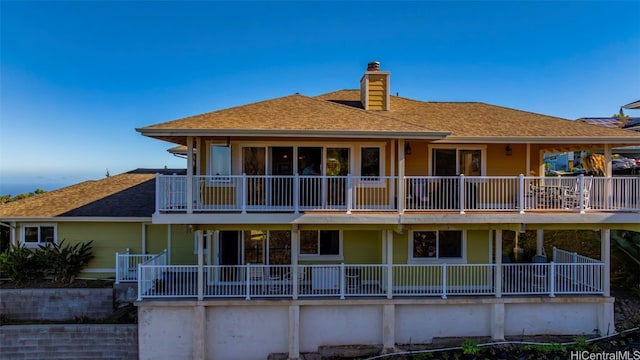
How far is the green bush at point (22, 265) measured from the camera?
537 inches

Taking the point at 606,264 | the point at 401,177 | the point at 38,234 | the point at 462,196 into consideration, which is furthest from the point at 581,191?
the point at 38,234

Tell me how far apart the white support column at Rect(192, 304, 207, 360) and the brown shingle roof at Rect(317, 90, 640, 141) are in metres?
8.48

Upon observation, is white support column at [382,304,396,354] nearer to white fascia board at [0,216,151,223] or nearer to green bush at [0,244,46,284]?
white fascia board at [0,216,151,223]

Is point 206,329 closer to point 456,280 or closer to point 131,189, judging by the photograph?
point 456,280

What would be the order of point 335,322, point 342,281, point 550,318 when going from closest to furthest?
point 342,281
point 335,322
point 550,318

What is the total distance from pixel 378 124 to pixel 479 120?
15.0 ft

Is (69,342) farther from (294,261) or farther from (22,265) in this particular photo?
(294,261)

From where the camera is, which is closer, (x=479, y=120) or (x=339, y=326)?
(x=339, y=326)

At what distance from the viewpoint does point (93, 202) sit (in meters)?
15.2

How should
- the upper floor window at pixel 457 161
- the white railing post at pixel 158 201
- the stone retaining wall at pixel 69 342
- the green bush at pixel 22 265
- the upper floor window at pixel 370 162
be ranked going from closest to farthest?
the white railing post at pixel 158 201 < the stone retaining wall at pixel 69 342 < the upper floor window at pixel 370 162 < the upper floor window at pixel 457 161 < the green bush at pixel 22 265

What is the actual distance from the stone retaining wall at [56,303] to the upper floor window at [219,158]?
19.8 ft

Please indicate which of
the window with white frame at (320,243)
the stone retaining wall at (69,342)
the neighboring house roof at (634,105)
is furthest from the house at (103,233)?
the neighboring house roof at (634,105)

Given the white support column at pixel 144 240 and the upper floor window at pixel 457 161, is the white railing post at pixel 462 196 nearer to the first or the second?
the upper floor window at pixel 457 161

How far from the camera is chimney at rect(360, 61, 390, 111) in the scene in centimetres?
1305
